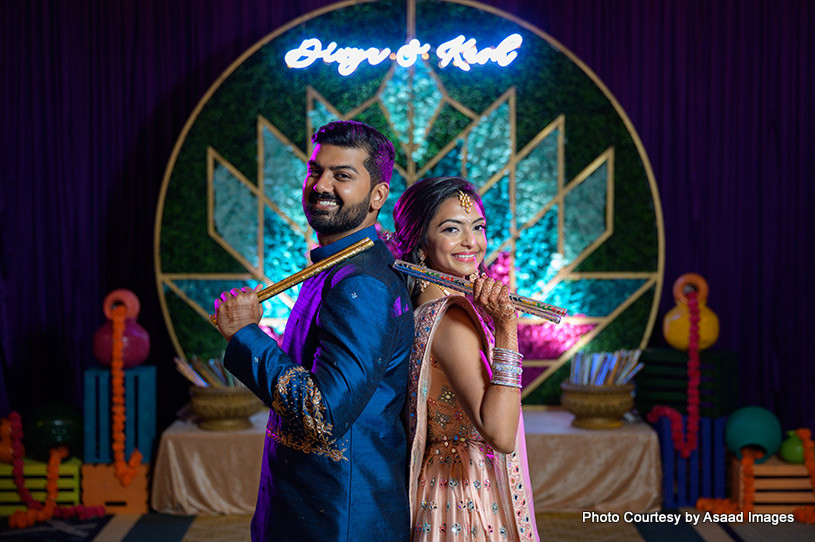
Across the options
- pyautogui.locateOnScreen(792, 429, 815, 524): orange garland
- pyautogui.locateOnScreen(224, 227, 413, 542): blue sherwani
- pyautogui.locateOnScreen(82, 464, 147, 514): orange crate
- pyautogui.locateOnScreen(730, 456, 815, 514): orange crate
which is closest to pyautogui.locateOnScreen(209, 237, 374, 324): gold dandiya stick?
pyautogui.locateOnScreen(224, 227, 413, 542): blue sherwani

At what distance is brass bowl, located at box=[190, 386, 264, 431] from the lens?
14.3 feet

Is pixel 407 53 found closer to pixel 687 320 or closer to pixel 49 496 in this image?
pixel 687 320

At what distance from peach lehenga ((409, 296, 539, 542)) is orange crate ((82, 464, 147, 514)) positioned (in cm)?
272

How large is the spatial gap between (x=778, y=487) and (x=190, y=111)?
3791mm

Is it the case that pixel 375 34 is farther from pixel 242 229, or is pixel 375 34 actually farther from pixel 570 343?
pixel 570 343

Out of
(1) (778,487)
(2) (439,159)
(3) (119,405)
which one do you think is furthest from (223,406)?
(1) (778,487)

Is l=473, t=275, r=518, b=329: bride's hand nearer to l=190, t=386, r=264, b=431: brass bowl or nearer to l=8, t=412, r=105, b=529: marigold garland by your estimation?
l=190, t=386, r=264, b=431: brass bowl

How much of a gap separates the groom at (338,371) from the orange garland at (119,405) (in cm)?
261

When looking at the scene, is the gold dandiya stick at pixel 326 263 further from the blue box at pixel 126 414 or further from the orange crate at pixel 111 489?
the orange crate at pixel 111 489

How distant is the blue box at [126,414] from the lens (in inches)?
175

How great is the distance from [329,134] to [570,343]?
127 inches

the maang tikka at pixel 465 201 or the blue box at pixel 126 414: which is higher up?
the maang tikka at pixel 465 201

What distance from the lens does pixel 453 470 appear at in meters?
2.16

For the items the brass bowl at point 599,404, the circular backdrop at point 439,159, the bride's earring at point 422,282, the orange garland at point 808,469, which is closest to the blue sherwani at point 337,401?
the bride's earring at point 422,282
